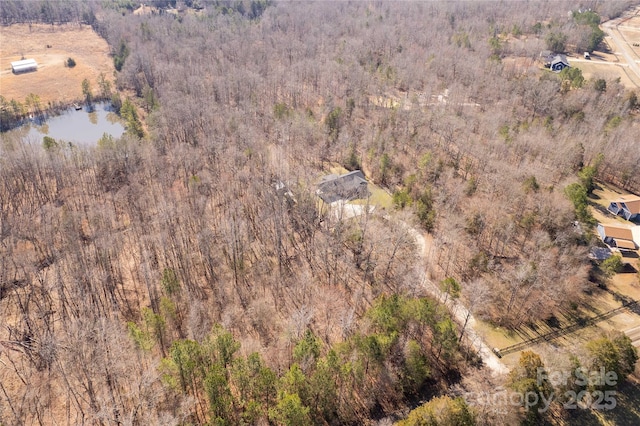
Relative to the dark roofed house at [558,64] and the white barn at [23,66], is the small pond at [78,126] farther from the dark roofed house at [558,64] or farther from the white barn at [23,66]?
the dark roofed house at [558,64]

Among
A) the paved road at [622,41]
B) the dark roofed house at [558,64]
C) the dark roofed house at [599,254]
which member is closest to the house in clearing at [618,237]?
the dark roofed house at [599,254]

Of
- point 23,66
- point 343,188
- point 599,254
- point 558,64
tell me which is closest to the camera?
point 599,254

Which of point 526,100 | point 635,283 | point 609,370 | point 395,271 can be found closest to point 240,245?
point 395,271

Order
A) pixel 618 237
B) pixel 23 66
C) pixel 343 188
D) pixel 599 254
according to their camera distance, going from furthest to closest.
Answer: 1. pixel 23 66
2. pixel 343 188
3. pixel 618 237
4. pixel 599 254

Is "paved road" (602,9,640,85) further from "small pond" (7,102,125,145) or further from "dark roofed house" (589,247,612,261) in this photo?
"small pond" (7,102,125,145)

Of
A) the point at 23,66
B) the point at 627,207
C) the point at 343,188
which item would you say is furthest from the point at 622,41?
the point at 23,66

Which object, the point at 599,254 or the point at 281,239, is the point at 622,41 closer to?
the point at 599,254
